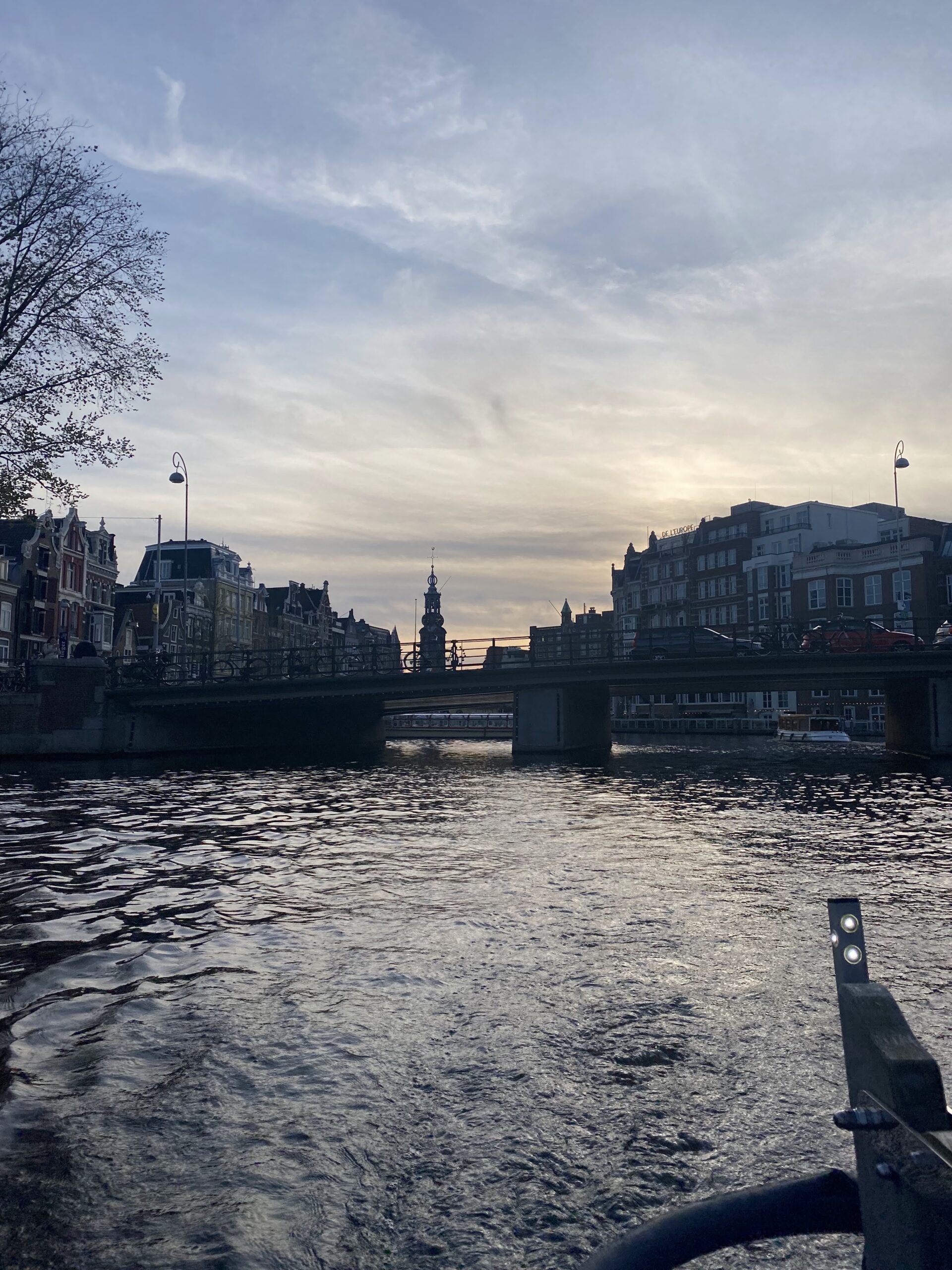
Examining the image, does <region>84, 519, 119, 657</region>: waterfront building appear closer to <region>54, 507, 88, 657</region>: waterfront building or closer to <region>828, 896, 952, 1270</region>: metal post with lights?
<region>54, 507, 88, 657</region>: waterfront building

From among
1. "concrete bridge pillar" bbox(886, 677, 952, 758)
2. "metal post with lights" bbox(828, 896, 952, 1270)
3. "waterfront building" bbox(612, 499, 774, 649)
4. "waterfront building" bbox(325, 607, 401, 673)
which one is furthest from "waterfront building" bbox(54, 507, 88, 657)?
"metal post with lights" bbox(828, 896, 952, 1270)

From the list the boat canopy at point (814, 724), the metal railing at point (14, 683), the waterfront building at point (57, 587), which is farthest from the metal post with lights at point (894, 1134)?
the waterfront building at point (57, 587)

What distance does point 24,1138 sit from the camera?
4.61 metres

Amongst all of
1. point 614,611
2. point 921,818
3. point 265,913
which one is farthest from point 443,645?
point 614,611

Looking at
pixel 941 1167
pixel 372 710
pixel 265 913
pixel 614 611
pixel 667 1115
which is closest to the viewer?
pixel 941 1167

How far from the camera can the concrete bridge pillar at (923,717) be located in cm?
3716

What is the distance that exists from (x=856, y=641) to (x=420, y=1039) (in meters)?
40.0

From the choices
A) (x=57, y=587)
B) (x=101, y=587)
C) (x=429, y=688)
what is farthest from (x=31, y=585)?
(x=429, y=688)

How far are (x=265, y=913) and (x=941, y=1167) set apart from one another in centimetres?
845

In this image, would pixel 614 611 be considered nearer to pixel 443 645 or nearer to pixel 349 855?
pixel 443 645

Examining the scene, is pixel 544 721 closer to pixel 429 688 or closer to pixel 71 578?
pixel 429 688

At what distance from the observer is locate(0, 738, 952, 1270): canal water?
3992 mm

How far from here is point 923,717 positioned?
127 ft

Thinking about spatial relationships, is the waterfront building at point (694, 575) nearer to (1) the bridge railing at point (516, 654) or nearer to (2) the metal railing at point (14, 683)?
(1) the bridge railing at point (516, 654)
